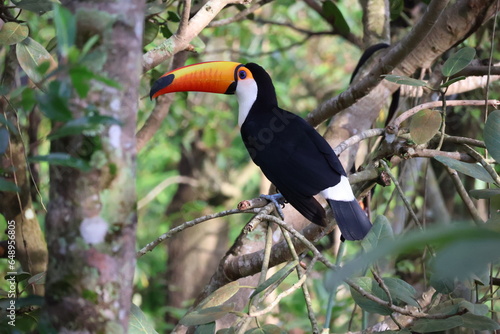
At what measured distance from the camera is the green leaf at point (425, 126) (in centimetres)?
150

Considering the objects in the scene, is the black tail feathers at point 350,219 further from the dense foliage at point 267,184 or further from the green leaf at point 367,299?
the green leaf at point 367,299

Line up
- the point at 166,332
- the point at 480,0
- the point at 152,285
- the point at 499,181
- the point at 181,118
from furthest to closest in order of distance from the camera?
the point at 152,285
the point at 166,332
the point at 181,118
the point at 480,0
the point at 499,181

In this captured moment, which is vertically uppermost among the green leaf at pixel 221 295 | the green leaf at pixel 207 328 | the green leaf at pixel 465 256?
the green leaf at pixel 465 256

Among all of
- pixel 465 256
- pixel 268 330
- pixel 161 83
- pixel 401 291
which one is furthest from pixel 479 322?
pixel 161 83

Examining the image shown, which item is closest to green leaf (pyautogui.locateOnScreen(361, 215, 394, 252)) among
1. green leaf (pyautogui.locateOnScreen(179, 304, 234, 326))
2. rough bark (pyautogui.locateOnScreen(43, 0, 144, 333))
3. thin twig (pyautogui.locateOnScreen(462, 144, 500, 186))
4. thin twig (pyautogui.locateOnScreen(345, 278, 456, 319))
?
thin twig (pyautogui.locateOnScreen(345, 278, 456, 319))

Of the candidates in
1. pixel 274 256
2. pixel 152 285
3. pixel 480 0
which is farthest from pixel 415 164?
pixel 152 285

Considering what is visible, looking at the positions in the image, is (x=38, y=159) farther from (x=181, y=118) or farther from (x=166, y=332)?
(x=166, y=332)

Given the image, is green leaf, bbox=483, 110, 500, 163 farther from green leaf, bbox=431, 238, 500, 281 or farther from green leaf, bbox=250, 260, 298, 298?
green leaf, bbox=431, 238, 500, 281

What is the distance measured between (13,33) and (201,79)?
110 centimetres

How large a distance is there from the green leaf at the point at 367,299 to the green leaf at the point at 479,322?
0.15 meters

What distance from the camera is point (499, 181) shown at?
1367mm

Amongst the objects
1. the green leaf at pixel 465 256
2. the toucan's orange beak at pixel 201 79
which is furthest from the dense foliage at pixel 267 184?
the toucan's orange beak at pixel 201 79

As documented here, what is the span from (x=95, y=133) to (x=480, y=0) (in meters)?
1.42

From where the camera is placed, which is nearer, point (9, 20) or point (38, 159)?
point (38, 159)
